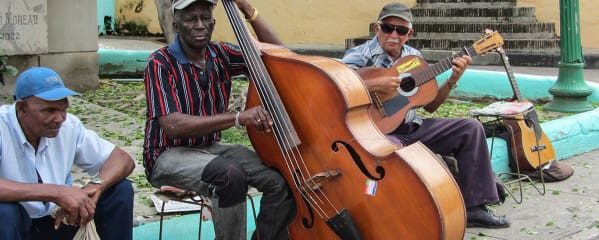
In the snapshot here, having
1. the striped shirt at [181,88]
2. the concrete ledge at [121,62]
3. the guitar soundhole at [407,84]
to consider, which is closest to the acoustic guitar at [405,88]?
the guitar soundhole at [407,84]

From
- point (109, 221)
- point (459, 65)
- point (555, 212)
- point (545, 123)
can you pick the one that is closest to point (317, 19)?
point (545, 123)

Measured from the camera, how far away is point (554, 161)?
5.68m

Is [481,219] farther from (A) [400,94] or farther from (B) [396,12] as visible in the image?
(B) [396,12]

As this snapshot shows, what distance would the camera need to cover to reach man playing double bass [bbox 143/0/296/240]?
3.38m

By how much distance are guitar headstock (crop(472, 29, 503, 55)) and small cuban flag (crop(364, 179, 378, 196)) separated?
159cm

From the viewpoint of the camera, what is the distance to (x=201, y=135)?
11.3ft

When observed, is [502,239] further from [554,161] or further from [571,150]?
[571,150]

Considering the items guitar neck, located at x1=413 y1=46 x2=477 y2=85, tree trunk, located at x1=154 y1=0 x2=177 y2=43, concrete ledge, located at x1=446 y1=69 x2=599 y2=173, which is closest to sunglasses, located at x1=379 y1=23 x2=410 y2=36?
guitar neck, located at x1=413 y1=46 x2=477 y2=85

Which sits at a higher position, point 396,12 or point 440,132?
point 396,12

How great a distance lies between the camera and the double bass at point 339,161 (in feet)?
10.3

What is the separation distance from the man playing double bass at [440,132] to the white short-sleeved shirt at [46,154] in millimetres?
1740

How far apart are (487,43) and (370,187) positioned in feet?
5.58

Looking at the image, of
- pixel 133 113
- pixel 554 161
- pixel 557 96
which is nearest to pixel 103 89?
pixel 133 113

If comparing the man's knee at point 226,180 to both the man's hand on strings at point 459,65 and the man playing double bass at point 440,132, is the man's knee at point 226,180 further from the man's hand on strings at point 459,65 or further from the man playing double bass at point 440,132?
the man's hand on strings at point 459,65
